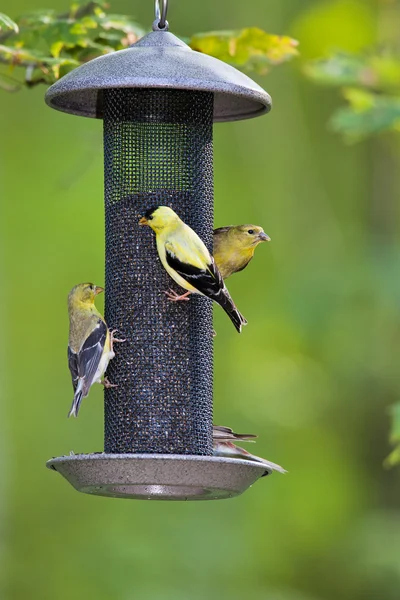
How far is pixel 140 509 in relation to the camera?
15.3 metres

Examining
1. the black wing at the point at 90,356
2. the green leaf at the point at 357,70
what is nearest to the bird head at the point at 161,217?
the black wing at the point at 90,356

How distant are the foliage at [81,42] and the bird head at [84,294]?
1.18m

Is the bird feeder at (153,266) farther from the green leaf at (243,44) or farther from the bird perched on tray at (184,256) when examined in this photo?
the green leaf at (243,44)

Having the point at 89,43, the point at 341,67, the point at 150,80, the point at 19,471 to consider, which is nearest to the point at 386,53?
the point at 341,67

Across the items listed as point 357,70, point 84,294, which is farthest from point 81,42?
point 357,70

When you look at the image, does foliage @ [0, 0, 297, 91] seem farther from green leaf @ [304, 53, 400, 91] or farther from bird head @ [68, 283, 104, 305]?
green leaf @ [304, 53, 400, 91]

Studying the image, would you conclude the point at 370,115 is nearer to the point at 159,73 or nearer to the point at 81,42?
the point at 81,42

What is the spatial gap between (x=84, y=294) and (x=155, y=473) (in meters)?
1.68

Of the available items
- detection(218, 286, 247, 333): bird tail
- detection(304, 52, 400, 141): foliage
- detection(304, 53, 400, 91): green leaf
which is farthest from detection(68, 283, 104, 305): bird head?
detection(304, 53, 400, 91): green leaf

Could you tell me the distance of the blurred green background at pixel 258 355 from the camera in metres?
14.1

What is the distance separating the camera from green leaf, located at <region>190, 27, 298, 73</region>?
24.6 ft

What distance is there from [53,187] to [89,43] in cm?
991

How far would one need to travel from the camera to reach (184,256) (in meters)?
6.26

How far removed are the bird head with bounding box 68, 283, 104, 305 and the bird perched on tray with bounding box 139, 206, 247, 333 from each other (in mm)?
841
